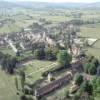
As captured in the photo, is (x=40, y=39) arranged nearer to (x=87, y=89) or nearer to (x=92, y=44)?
(x=92, y=44)

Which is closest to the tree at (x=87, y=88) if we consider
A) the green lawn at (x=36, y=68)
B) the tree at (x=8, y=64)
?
the green lawn at (x=36, y=68)

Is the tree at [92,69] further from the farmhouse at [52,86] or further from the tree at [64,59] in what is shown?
the tree at [64,59]

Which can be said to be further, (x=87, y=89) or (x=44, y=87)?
(x=44, y=87)

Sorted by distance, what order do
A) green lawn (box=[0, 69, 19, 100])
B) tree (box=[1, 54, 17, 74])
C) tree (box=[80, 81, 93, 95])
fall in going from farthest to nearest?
tree (box=[1, 54, 17, 74]) → green lawn (box=[0, 69, 19, 100]) → tree (box=[80, 81, 93, 95])

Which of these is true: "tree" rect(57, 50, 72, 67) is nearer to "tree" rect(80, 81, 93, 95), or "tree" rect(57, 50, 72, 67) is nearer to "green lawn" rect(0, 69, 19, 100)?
"green lawn" rect(0, 69, 19, 100)

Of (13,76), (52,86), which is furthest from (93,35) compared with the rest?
(52,86)

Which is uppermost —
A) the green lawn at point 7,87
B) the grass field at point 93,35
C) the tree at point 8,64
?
the tree at point 8,64

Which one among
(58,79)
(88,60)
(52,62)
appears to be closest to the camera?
(58,79)

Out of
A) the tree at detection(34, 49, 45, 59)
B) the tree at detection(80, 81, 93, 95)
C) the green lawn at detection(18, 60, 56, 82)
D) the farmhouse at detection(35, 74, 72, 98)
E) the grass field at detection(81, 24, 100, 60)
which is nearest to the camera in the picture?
the tree at detection(80, 81, 93, 95)

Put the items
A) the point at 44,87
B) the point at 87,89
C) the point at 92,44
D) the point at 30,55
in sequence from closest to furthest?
the point at 87,89
the point at 44,87
the point at 30,55
the point at 92,44

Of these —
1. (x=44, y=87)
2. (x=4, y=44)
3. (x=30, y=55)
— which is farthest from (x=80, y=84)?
(x=4, y=44)

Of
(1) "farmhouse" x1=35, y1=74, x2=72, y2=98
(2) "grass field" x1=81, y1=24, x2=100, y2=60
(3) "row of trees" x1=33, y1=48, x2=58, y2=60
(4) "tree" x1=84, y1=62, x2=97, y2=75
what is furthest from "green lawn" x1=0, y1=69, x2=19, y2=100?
(2) "grass field" x1=81, y1=24, x2=100, y2=60
